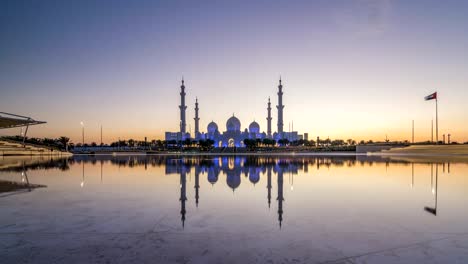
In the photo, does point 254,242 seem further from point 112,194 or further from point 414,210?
point 112,194

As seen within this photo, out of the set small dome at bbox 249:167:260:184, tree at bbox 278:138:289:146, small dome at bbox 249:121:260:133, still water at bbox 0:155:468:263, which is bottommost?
small dome at bbox 249:167:260:184

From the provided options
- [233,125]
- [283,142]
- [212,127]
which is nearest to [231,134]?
[233,125]

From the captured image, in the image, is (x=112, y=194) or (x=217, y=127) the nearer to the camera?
(x=112, y=194)

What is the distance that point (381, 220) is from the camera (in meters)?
7.32

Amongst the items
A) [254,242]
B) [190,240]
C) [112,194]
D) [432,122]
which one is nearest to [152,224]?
[190,240]

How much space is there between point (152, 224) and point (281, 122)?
3658 inches

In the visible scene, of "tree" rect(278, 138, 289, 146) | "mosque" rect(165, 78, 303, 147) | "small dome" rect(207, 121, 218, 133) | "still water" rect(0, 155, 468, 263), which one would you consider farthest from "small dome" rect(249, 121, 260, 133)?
"still water" rect(0, 155, 468, 263)

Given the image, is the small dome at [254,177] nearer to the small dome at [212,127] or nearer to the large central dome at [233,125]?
the large central dome at [233,125]

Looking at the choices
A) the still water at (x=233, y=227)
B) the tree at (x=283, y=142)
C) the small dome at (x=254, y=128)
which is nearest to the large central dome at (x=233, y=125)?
the small dome at (x=254, y=128)

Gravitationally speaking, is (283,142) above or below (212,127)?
below

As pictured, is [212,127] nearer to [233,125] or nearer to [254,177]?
[233,125]

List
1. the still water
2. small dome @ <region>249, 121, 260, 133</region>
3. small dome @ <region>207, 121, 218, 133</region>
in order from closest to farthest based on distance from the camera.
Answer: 1. the still water
2. small dome @ <region>207, 121, 218, 133</region>
3. small dome @ <region>249, 121, 260, 133</region>

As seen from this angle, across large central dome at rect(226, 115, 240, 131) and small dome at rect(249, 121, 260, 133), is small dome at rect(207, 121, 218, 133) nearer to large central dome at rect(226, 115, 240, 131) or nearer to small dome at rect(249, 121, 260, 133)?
large central dome at rect(226, 115, 240, 131)

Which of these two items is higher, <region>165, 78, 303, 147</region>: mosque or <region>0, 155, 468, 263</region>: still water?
<region>165, 78, 303, 147</region>: mosque
